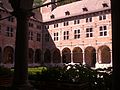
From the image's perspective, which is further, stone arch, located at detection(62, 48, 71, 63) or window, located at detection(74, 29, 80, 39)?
stone arch, located at detection(62, 48, 71, 63)

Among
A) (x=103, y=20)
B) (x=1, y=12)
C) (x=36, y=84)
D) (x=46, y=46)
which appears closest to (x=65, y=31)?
(x=46, y=46)

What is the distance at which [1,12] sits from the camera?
25047 mm

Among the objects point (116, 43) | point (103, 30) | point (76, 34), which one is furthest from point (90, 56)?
point (116, 43)

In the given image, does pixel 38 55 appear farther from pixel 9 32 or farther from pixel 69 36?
pixel 9 32

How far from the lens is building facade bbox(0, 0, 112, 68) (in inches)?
1004

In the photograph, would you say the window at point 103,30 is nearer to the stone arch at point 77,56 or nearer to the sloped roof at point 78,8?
the sloped roof at point 78,8

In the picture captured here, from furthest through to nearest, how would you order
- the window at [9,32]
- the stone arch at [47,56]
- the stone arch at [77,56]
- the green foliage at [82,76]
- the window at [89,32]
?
the stone arch at [47,56], the stone arch at [77,56], the window at [89,32], the window at [9,32], the green foliage at [82,76]

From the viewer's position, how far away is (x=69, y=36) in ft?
95.7

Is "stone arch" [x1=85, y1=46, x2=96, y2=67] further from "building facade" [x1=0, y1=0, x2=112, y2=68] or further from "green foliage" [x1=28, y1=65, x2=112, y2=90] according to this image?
"green foliage" [x1=28, y1=65, x2=112, y2=90]

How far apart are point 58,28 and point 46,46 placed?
3805 mm

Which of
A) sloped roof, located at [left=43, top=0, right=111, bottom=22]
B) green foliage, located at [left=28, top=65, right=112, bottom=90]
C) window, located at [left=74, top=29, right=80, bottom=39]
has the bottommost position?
green foliage, located at [left=28, top=65, right=112, bottom=90]

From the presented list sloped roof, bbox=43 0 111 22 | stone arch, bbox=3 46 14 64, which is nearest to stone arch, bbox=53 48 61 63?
sloped roof, bbox=43 0 111 22

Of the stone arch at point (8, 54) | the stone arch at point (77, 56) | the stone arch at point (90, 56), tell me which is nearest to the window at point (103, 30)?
the stone arch at point (90, 56)

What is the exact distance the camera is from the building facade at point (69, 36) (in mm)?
25500
